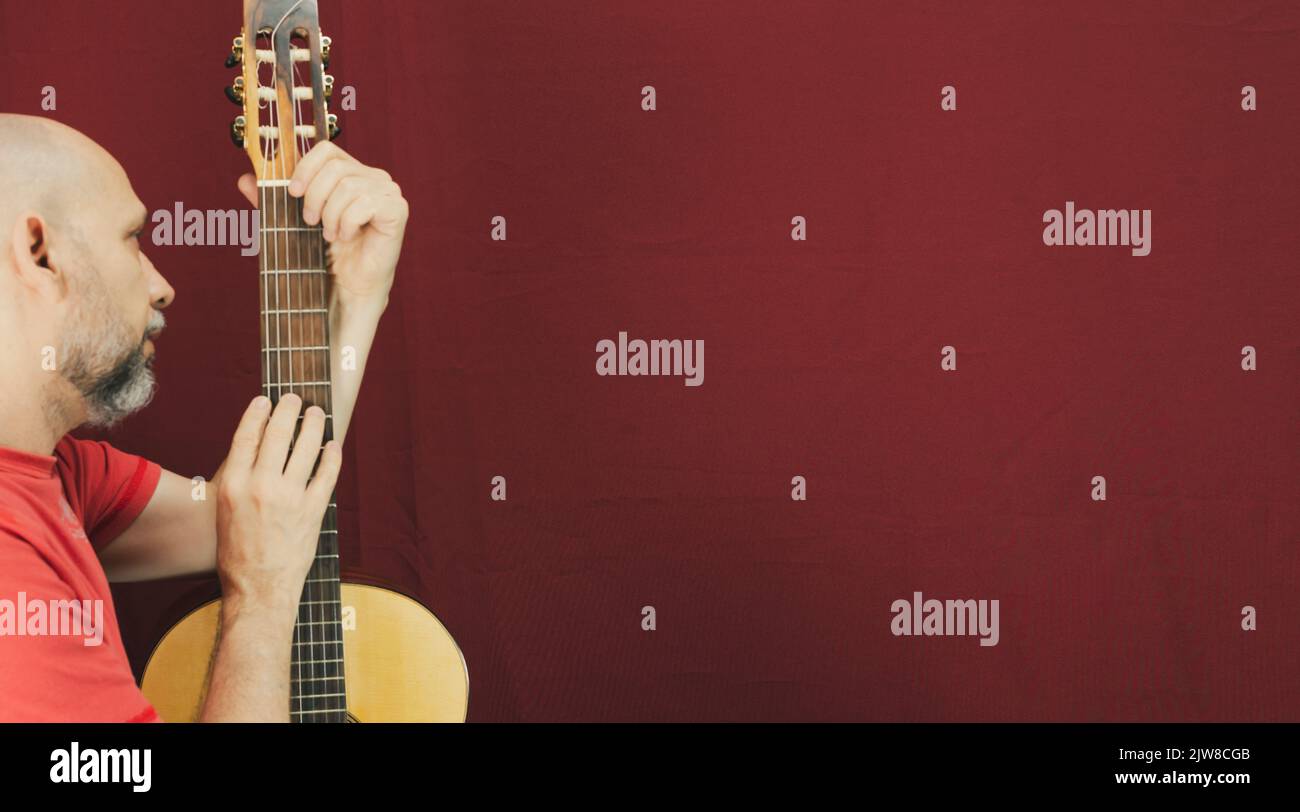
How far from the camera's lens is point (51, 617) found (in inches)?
42.1

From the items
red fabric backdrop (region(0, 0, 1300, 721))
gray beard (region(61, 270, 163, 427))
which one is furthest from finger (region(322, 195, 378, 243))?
red fabric backdrop (region(0, 0, 1300, 721))

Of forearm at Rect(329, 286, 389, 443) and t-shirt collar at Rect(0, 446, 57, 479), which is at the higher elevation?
forearm at Rect(329, 286, 389, 443)

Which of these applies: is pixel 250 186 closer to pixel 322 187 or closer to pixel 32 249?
pixel 322 187

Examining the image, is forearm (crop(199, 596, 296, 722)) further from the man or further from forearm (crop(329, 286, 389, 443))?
forearm (crop(329, 286, 389, 443))

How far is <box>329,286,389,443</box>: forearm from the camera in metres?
1.44

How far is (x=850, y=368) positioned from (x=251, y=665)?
109 centimetres

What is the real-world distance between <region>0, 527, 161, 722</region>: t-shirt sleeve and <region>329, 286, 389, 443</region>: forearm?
0.39 meters

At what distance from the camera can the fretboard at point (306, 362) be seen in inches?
53.6

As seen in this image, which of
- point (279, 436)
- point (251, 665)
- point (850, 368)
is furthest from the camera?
point (850, 368)

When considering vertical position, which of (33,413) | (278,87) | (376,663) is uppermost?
(278,87)

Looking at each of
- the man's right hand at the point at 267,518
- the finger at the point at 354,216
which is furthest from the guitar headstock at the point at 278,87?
the man's right hand at the point at 267,518

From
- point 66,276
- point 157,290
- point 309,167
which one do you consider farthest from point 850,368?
point 66,276

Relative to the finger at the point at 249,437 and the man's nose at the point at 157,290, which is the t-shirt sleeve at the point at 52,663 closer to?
the finger at the point at 249,437
